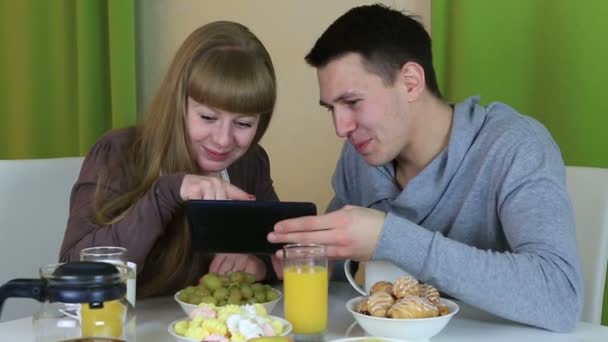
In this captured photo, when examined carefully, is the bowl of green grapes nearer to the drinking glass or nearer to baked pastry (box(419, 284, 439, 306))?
the drinking glass

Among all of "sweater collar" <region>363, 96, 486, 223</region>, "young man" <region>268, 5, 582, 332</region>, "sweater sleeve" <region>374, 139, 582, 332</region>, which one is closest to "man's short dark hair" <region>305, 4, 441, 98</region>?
"young man" <region>268, 5, 582, 332</region>

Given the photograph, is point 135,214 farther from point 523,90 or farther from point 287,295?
point 523,90

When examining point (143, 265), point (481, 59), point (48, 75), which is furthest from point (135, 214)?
point (48, 75)

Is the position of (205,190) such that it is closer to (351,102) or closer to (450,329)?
(351,102)

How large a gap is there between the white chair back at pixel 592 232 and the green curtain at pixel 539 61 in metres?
0.25

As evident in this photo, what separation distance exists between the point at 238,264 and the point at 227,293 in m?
0.30

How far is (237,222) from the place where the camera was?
1.29m

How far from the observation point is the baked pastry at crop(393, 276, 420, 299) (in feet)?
3.68

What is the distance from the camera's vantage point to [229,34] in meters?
1.60

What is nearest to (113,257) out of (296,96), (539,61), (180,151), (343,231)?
(343,231)

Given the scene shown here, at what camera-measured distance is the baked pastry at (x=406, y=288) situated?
112 cm

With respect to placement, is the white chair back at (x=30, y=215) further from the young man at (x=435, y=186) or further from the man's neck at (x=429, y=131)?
the man's neck at (x=429, y=131)

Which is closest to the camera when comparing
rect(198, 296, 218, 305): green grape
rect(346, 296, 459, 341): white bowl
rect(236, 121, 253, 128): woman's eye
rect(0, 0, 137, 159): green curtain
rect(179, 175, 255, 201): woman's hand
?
rect(346, 296, 459, 341): white bowl

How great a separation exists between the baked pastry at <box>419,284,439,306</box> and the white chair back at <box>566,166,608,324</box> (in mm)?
464
